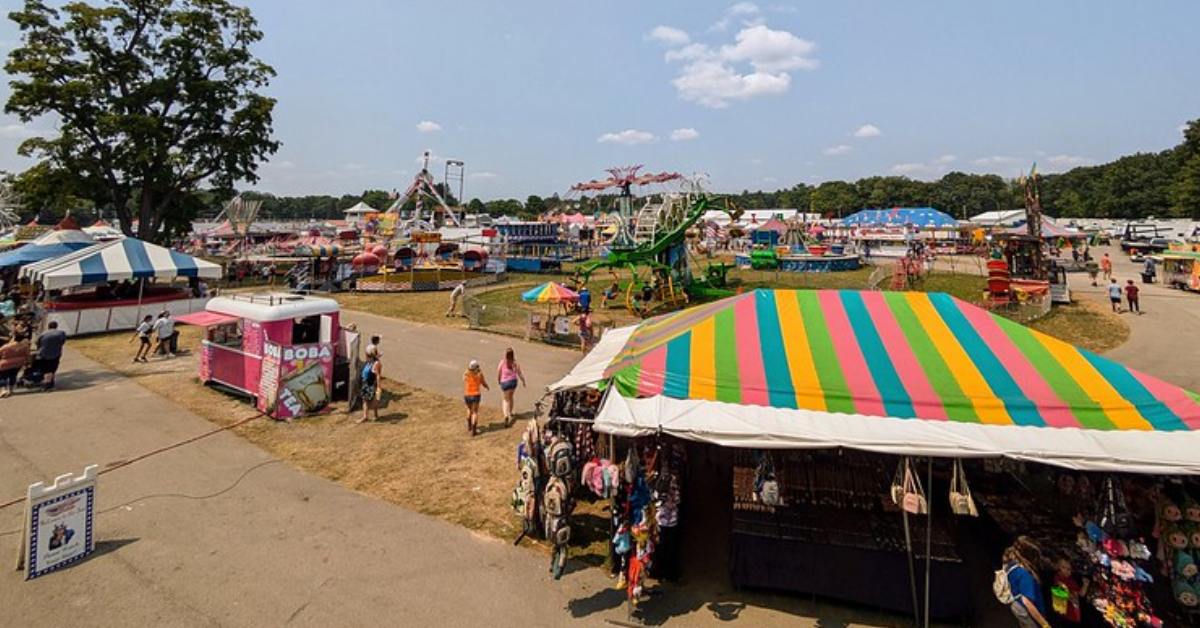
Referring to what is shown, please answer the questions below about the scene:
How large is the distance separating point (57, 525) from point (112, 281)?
1948 cm

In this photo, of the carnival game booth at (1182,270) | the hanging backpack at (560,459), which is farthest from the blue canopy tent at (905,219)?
the hanging backpack at (560,459)

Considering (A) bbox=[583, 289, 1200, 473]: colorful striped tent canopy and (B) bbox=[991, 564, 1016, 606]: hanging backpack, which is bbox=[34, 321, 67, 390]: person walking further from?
(B) bbox=[991, 564, 1016, 606]: hanging backpack

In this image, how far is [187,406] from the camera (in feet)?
40.9

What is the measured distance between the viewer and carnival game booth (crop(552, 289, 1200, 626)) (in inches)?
205

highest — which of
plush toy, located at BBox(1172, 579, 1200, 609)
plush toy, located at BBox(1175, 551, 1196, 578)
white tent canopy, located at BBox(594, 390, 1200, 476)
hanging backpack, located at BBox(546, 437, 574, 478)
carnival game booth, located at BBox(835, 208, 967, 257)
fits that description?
carnival game booth, located at BBox(835, 208, 967, 257)

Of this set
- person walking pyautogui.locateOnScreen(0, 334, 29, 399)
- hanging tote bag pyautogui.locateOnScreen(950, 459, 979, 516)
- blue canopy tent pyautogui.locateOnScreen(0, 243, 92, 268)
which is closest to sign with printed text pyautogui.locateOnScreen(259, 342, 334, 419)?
person walking pyautogui.locateOnScreen(0, 334, 29, 399)

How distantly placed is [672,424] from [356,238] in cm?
6451

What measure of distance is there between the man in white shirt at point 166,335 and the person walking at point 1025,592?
20480 mm

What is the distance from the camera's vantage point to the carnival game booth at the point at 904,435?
522 cm

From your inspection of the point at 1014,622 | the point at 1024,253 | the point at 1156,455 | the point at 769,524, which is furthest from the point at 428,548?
the point at 1024,253

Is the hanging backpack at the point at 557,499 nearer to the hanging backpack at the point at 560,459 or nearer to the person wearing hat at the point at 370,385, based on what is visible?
the hanging backpack at the point at 560,459

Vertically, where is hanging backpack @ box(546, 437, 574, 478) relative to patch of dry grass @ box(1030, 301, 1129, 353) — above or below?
below

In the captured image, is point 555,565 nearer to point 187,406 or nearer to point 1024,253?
point 187,406

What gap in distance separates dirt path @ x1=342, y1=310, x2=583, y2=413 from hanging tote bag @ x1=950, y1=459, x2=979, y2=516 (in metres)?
8.68
